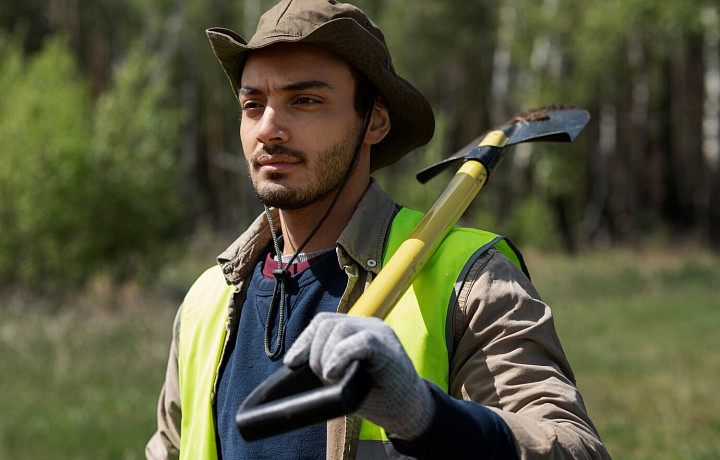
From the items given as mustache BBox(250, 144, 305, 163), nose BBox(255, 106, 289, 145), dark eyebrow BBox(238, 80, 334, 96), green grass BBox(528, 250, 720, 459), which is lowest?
green grass BBox(528, 250, 720, 459)

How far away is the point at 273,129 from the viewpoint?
7.54 ft

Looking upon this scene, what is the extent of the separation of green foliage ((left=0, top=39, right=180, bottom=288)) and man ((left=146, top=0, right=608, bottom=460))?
10.9 m

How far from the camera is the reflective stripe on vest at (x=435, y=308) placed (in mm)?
2047

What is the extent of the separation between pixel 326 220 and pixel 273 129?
1.09ft

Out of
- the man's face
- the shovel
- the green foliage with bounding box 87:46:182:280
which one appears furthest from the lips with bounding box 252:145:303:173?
the green foliage with bounding box 87:46:182:280

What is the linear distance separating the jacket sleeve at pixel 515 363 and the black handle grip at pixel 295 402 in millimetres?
432

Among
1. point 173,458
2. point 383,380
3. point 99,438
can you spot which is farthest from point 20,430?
point 383,380

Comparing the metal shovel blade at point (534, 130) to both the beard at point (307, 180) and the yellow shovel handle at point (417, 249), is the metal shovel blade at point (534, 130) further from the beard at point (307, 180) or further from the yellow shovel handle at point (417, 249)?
the beard at point (307, 180)

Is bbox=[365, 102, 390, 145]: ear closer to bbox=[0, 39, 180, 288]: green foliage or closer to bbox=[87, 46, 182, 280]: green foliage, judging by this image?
bbox=[0, 39, 180, 288]: green foliage

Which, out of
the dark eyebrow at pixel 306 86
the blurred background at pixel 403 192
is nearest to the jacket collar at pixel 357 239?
the dark eyebrow at pixel 306 86

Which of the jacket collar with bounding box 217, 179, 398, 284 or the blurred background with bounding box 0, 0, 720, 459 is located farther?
the blurred background with bounding box 0, 0, 720, 459

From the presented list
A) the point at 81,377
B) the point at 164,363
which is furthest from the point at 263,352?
the point at 164,363

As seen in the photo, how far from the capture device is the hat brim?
88.8 inches

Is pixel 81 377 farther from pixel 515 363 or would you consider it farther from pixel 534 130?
pixel 515 363
